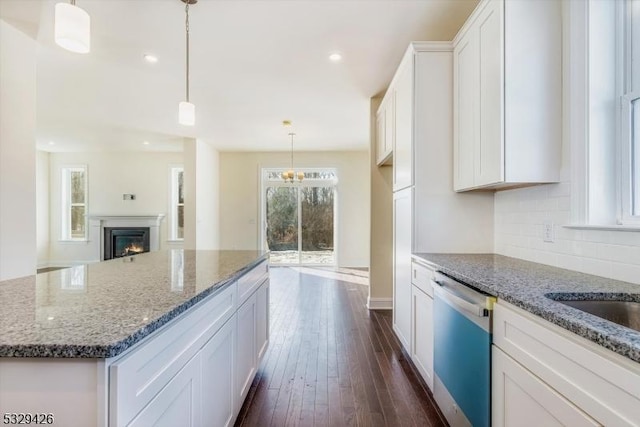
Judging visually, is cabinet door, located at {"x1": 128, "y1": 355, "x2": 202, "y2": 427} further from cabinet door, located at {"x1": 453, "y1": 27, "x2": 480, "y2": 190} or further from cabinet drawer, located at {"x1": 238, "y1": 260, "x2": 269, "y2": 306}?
cabinet door, located at {"x1": 453, "y1": 27, "x2": 480, "y2": 190}

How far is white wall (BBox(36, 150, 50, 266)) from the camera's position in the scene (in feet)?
25.1

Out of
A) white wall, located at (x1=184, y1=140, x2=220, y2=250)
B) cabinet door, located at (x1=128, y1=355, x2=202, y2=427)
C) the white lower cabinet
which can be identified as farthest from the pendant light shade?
white wall, located at (x1=184, y1=140, x2=220, y2=250)

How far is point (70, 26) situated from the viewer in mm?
1576

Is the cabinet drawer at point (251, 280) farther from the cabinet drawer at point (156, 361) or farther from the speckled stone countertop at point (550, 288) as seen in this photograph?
the speckled stone countertop at point (550, 288)

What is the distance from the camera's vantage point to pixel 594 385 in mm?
854

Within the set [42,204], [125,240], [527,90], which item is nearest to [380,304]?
[527,90]

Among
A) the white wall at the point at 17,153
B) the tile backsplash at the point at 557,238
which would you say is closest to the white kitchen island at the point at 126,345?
the white wall at the point at 17,153

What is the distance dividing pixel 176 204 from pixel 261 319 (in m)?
6.46

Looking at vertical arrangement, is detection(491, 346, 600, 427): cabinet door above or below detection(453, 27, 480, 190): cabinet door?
below

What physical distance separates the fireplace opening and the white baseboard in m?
5.88

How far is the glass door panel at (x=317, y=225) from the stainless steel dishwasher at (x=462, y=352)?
5.88 metres

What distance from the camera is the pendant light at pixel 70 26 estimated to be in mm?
1560

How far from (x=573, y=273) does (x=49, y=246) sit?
10068 millimetres

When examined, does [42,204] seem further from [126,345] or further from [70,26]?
[126,345]
